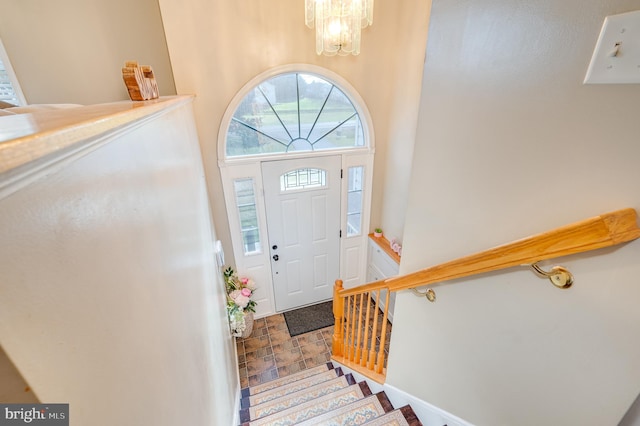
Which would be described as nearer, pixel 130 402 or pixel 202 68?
pixel 130 402

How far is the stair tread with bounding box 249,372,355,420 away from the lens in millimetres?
2133

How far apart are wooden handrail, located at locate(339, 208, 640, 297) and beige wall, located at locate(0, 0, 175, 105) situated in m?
2.83

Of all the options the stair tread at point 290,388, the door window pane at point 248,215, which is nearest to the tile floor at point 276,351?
the stair tread at point 290,388

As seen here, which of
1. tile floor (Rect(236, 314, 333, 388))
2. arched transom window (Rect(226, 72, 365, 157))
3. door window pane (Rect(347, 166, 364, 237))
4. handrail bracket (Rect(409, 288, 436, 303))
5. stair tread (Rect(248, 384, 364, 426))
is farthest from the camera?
door window pane (Rect(347, 166, 364, 237))

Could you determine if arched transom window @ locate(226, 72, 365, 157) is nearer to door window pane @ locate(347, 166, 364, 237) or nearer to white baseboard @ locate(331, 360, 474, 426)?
door window pane @ locate(347, 166, 364, 237)

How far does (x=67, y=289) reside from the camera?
41cm

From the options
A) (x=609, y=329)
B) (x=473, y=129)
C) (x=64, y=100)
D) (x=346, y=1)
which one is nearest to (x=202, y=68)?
(x=64, y=100)

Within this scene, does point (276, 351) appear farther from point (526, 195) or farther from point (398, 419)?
point (526, 195)

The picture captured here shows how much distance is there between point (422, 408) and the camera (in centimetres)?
158

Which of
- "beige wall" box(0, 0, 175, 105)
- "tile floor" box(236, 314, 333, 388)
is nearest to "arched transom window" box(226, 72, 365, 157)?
"beige wall" box(0, 0, 175, 105)

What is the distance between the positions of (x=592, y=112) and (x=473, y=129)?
34cm

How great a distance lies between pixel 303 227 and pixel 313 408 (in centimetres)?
197

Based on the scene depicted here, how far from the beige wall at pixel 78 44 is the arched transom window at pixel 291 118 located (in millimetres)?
804

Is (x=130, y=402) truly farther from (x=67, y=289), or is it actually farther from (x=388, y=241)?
(x=388, y=241)
